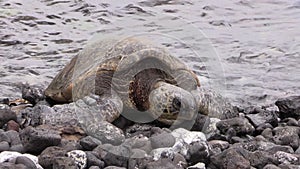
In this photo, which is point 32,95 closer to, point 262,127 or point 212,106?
point 212,106

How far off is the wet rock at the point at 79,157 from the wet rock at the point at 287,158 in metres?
1.15

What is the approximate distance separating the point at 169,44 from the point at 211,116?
309cm

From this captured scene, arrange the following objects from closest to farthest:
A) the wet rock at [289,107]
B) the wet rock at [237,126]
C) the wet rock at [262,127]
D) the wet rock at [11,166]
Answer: the wet rock at [11,166], the wet rock at [237,126], the wet rock at [262,127], the wet rock at [289,107]

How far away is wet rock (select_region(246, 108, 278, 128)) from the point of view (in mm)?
4863

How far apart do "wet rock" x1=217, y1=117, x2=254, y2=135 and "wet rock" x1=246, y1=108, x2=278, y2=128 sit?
20 cm

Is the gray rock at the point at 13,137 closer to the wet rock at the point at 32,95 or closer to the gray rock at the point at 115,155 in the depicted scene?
the gray rock at the point at 115,155

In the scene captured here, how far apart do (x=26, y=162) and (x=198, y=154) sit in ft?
3.34

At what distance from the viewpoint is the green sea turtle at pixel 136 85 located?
4750mm

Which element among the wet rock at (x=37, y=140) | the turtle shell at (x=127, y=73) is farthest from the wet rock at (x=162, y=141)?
the turtle shell at (x=127, y=73)

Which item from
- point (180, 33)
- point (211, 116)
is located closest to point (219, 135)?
point (211, 116)

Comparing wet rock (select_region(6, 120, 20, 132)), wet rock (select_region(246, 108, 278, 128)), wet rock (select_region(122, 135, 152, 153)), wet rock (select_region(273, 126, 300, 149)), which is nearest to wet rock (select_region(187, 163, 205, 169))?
wet rock (select_region(122, 135, 152, 153))

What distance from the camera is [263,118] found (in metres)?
4.96

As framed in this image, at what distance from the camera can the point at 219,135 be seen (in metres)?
4.45

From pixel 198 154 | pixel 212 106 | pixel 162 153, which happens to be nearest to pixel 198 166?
pixel 198 154
